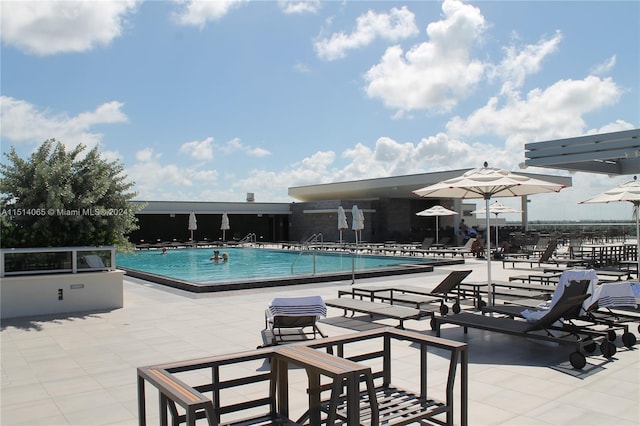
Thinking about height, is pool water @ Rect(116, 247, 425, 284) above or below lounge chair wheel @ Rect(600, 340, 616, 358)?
below

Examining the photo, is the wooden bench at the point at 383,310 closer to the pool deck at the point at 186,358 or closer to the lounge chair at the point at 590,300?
the pool deck at the point at 186,358

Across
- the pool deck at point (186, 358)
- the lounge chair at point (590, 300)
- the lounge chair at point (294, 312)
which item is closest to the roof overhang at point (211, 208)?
the pool deck at point (186, 358)

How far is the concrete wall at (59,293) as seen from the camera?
8.89 m

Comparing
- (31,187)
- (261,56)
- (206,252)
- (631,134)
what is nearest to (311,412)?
(31,187)

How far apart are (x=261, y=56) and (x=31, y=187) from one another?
689 cm

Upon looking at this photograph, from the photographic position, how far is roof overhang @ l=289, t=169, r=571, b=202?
28242 millimetres

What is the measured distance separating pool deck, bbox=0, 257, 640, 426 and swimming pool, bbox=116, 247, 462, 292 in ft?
9.75

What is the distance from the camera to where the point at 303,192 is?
40.9 meters

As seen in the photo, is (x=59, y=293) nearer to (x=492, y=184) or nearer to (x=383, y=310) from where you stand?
(x=383, y=310)

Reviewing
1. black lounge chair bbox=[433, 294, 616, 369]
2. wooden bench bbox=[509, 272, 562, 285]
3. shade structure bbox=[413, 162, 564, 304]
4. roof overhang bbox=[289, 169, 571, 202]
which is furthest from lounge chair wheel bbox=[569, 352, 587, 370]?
roof overhang bbox=[289, 169, 571, 202]

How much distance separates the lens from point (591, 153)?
12.3 m

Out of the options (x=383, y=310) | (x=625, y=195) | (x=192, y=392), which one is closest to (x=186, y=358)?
(x=383, y=310)

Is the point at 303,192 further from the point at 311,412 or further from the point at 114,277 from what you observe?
the point at 311,412

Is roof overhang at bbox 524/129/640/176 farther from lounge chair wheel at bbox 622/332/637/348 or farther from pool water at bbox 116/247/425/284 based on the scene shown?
lounge chair wheel at bbox 622/332/637/348
